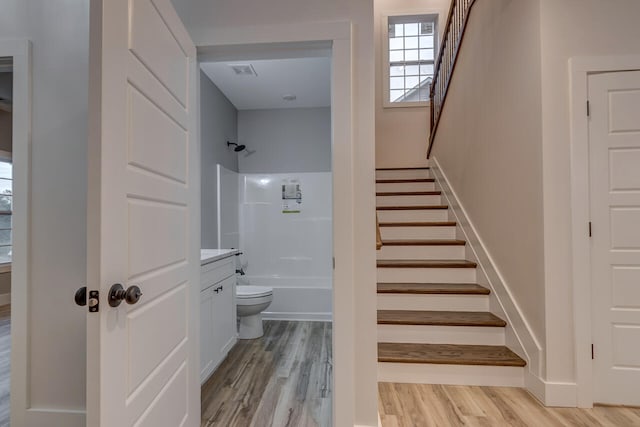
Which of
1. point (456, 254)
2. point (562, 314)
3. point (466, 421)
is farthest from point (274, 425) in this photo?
point (456, 254)

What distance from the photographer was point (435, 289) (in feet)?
8.40

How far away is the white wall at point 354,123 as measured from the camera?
1.59m

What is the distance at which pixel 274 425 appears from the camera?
5.79ft

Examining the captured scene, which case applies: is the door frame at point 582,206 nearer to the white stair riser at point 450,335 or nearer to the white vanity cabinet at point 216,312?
the white stair riser at point 450,335

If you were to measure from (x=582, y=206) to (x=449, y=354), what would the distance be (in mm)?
1190

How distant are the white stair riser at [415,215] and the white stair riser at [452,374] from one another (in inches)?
63.2

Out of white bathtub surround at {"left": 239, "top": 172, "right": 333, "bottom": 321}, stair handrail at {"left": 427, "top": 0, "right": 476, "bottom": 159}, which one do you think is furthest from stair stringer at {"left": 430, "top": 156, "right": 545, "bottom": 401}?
white bathtub surround at {"left": 239, "top": 172, "right": 333, "bottom": 321}

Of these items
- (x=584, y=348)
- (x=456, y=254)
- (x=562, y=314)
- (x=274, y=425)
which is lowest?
(x=274, y=425)

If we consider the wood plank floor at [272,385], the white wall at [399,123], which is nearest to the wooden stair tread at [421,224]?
the wood plank floor at [272,385]

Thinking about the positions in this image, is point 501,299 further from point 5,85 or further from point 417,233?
point 5,85

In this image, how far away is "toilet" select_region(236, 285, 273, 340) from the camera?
3025 mm

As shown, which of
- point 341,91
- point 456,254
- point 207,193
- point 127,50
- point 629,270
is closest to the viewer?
point 127,50

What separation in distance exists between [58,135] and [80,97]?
22 cm

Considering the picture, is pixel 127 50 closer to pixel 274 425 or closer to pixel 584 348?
pixel 274 425
